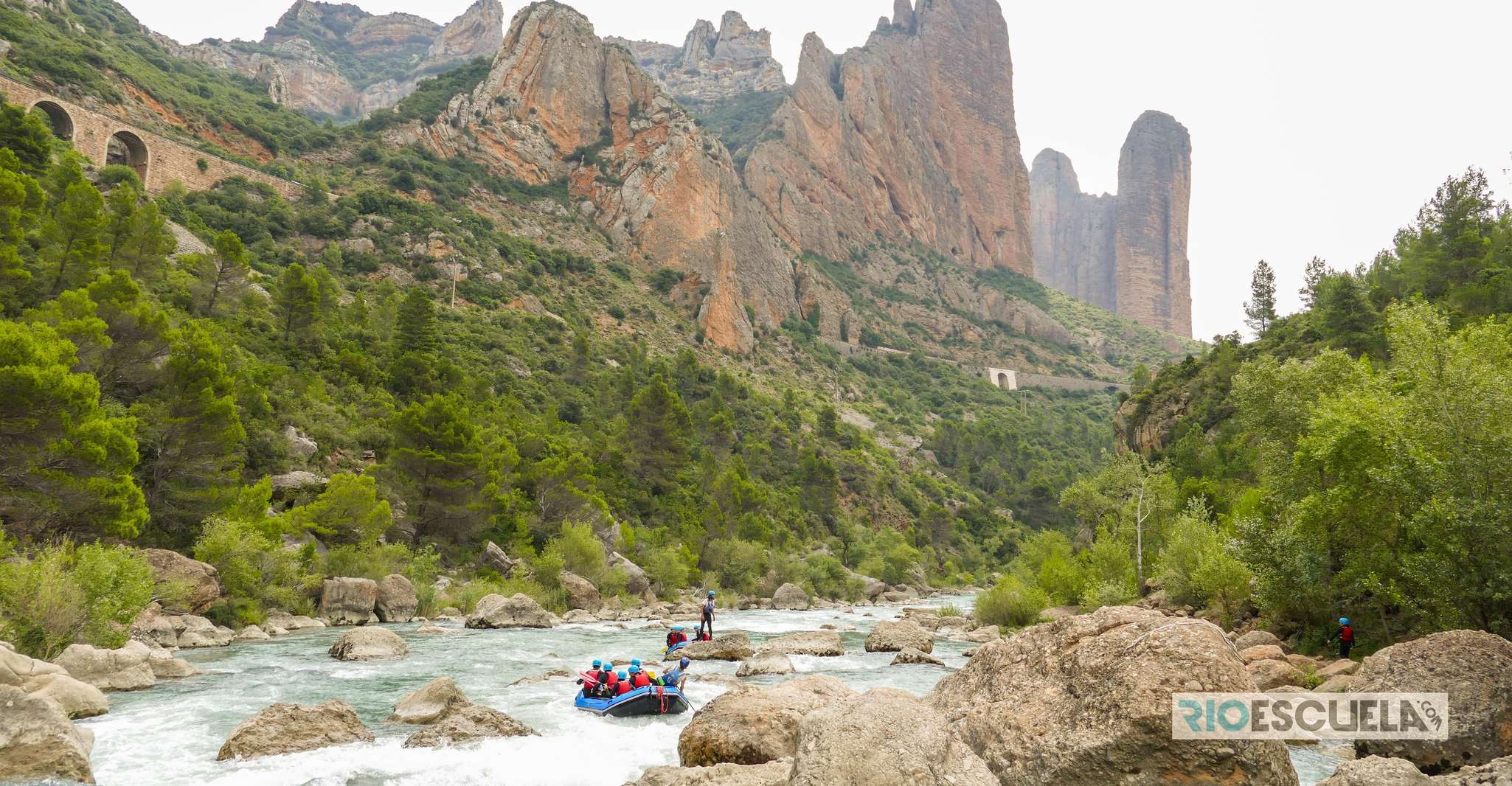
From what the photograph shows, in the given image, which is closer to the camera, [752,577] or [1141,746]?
[1141,746]

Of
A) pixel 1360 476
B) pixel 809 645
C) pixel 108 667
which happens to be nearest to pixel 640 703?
pixel 108 667

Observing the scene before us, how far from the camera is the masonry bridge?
58.7 metres

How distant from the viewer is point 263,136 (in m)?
85.7

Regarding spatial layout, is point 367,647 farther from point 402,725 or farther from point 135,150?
point 135,150

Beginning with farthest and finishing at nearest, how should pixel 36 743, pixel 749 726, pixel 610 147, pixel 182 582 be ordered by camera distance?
pixel 610 147 < pixel 182 582 < pixel 749 726 < pixel 36 743

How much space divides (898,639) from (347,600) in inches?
870

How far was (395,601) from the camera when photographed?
31719 millimetres

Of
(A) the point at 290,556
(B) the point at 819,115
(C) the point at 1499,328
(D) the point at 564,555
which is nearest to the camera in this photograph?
(C) the point at 1499,328

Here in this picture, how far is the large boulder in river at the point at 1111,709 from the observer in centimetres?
643

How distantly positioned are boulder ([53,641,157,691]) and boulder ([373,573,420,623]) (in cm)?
1465

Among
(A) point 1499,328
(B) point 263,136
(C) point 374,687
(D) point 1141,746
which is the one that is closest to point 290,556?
(C) point 374,687

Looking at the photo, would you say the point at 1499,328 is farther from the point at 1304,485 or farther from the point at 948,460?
the point at 948,460

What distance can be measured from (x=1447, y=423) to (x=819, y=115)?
177 m

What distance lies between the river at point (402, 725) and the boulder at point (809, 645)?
666 mm
